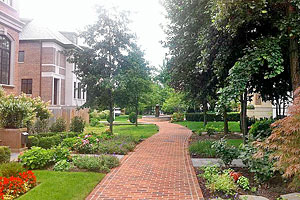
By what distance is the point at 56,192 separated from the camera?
553 cm

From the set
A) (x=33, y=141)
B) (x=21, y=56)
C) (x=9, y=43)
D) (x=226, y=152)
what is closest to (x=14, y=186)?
(x=226, y=152)

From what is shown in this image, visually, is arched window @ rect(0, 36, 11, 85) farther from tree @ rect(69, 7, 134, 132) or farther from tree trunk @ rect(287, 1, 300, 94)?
tree trunk @ rect(287, 1, 300, 94)

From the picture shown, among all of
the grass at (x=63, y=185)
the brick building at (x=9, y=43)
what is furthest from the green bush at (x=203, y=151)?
the brick building at (x=9, y=43)

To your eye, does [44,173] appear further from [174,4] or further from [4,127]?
[174,4]

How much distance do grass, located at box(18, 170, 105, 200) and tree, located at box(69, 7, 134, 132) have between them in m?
8.62

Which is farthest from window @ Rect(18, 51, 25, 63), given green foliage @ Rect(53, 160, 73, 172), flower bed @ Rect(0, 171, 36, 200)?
flower bed @ Rect(0, 171, 36, 200)

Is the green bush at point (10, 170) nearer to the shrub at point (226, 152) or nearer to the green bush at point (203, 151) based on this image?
the shrub at point (226, 152)

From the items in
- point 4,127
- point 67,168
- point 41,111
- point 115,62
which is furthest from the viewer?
point 115,62

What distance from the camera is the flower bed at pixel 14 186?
522 cm

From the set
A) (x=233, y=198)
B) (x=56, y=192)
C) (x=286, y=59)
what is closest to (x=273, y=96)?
(x=286, y=59)

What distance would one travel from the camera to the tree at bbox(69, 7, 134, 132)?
15.5 m

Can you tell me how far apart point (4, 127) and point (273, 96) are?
40.6 feet

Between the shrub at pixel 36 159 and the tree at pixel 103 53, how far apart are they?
7615 millimetres

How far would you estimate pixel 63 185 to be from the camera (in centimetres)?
598
